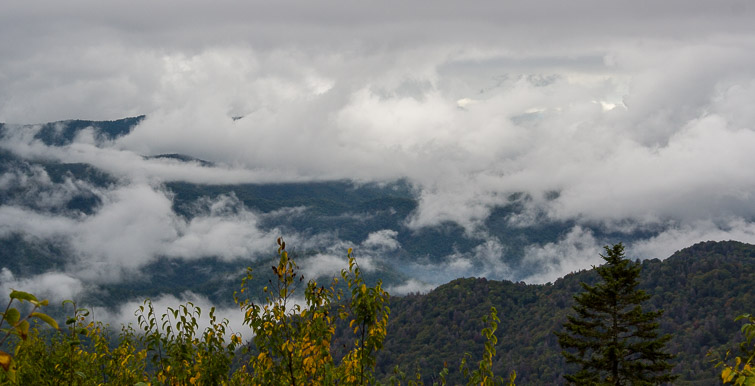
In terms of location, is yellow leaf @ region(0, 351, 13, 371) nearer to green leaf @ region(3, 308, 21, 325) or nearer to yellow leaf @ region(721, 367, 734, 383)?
green leaf @ region(3, 308, 21, 325)

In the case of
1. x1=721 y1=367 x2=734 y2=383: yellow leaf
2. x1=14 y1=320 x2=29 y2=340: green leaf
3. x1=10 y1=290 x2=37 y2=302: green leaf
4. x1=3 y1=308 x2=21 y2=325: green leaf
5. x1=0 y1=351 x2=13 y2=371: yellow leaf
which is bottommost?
x1=721 y1=367 x2=734 y2=383: yellow leaf

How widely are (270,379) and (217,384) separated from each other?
107 inches

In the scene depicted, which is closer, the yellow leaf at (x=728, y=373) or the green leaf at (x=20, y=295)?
the green leaf at (x=20, y=295)

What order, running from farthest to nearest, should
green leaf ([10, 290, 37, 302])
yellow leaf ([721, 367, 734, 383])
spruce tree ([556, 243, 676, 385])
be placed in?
spruce tree ([556, 243, 676, 385]), yellow leaf ([721, 367, 734, 383]), green leaf ([10, 290, 37, 302])

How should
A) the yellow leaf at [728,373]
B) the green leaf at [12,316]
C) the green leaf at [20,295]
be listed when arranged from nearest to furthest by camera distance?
the green leaf at [20,295]
the green leaf at [12,316]
the yellow leaf at [728,373]

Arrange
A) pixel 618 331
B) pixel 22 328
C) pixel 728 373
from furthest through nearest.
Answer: pixel 618 331 < pixel 728 373 < pixel 22 328

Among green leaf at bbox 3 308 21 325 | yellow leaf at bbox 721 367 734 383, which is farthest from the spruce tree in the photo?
→ green leaf at bbox 3 308 21 325

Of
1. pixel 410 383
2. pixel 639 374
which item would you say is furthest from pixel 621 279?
pixel 410 383

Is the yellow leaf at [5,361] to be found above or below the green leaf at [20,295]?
below

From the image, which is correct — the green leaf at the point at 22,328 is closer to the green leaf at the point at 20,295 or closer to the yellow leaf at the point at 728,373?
the green leaf at the point at 20,295

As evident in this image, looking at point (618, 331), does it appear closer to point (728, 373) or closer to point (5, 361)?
point (728, 373)

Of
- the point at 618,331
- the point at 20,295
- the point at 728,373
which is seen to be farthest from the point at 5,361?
the point at 618,331

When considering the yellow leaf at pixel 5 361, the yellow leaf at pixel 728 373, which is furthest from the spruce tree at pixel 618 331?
the yellow leaf at pixel 5 361

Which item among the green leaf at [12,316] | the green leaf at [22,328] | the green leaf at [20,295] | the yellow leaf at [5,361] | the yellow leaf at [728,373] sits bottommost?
the yellow leaf at [728,373]
